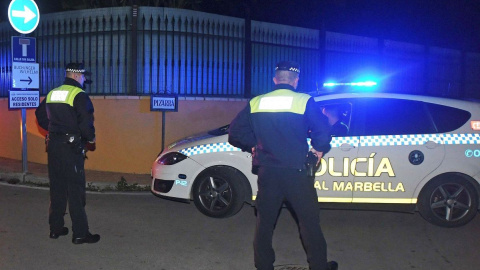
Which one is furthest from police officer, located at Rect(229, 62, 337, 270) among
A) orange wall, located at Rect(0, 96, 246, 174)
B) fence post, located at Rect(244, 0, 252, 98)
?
fence post, located at Rect(244, 0, 252, 98)

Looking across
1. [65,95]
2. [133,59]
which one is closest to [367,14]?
[133,59]

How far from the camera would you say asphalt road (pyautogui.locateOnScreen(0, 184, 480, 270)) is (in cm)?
514

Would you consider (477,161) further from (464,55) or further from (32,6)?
(464,55)

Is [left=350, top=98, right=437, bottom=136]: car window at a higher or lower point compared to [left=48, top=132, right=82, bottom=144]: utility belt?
higher

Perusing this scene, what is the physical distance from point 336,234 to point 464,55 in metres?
11.3

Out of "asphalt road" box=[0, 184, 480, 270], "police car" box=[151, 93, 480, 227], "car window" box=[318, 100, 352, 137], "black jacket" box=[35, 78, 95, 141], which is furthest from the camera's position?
"car window" box=[318, 100, 352, 137]

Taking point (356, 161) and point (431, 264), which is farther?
point (356, 161)

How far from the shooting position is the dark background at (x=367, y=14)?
490 inches

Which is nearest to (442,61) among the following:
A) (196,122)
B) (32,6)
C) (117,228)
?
(196,122)

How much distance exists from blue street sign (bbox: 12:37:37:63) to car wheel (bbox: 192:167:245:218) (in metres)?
4.11

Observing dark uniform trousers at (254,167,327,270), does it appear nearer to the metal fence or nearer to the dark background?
the metal fence

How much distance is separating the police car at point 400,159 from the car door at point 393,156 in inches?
0.4

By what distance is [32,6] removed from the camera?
946cm

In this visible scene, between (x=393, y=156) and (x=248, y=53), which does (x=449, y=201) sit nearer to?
(x=393, y=156)
